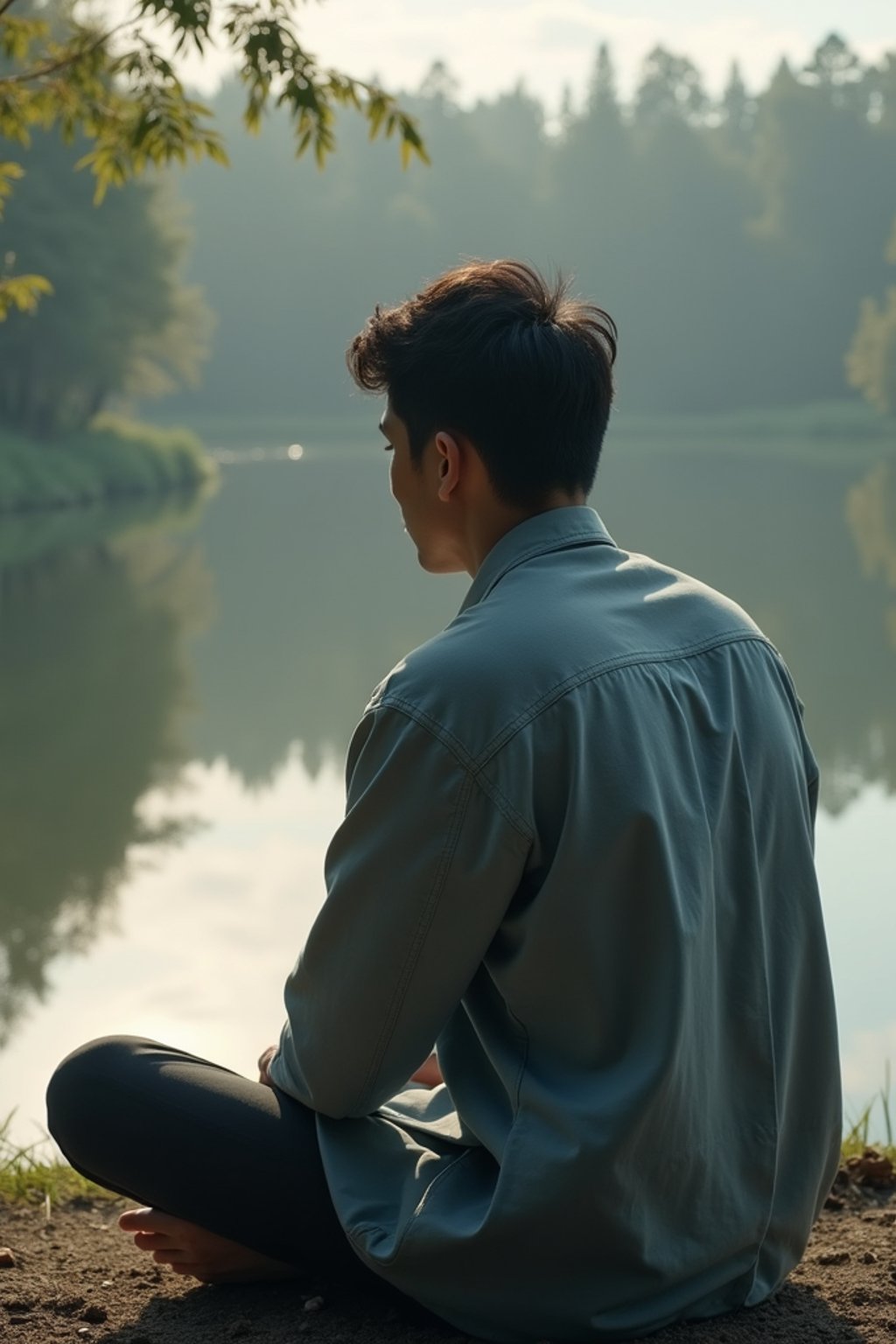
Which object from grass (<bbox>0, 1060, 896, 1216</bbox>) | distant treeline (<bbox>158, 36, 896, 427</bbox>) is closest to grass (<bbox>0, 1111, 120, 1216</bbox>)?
grass (<bbox>0, 1060, 896, 1216</bbox>)

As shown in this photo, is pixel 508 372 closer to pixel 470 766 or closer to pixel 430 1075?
pixel 470 766

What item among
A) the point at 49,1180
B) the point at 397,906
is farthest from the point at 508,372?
the point at 49,1180

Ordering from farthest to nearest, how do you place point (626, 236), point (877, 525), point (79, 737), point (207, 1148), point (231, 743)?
point (626, 236), point (877, 525), point (79, 737), point (231, 743), point (207, 1148)

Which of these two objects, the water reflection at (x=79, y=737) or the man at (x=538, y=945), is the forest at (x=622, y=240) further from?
the man at (x=538, y=945)

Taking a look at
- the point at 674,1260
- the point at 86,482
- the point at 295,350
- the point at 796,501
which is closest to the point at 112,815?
the point at 674,1260

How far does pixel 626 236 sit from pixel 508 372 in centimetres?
5646

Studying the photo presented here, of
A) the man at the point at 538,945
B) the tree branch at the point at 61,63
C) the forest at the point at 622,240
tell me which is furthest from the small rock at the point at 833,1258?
the forest at the point at 622,240

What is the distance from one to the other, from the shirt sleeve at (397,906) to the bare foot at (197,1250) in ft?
1.05

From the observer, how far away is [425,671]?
151 cm

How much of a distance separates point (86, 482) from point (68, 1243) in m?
22.5

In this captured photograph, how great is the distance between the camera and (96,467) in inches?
983

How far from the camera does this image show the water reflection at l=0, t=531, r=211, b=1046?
4.97 m

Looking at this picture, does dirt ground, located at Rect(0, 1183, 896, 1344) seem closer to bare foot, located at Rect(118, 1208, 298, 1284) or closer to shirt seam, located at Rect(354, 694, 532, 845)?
bare foot, located at Rect(118, 1208, 298, 1284)

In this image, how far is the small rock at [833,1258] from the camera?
6.79ft
